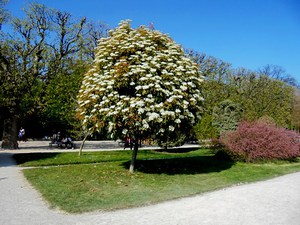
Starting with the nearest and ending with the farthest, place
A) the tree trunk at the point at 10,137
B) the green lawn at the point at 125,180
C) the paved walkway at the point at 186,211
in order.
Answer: the paved walkway at the point at 186,211 < the green lawn at the point at 125,180 < the tree trunk at the point at 10,137

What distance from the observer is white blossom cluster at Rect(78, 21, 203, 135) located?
11312 millimetres

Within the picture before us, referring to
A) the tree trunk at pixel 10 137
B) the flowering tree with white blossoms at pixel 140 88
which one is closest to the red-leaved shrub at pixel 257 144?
the flowering tree with white blossoms at pixel 140 88

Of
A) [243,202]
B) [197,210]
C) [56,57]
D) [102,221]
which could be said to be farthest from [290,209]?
[56,57]

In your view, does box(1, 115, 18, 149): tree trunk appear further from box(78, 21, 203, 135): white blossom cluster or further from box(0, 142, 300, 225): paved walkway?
box(0, 142, 300, 225): paved walkway

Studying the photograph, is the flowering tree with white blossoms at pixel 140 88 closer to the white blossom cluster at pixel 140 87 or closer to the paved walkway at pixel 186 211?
the white blossom cluster at pixel 140 87

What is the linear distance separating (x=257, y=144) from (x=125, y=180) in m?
10.3

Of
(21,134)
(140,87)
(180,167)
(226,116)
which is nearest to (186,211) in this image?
(140,87)

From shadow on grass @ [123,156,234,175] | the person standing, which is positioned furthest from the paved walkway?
the person standing

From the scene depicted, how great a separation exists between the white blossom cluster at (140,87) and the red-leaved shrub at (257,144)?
7197mm

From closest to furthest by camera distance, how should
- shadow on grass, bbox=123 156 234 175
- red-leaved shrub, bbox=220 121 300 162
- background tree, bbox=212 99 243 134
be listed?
shadow on grass, bbox=123 156 234 175 → red-leaved shrub, bbox=220 121 300 162 → background tree, bbox=212 99 243 134

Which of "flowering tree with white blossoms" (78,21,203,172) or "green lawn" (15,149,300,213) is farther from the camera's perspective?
"flowering tree with white blossoms" (78,21,203,172)

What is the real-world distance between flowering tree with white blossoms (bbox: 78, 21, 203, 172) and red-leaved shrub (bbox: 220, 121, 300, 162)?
23.3ft

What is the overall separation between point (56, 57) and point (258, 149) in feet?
67.5

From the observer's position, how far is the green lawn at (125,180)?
8.81 meters
